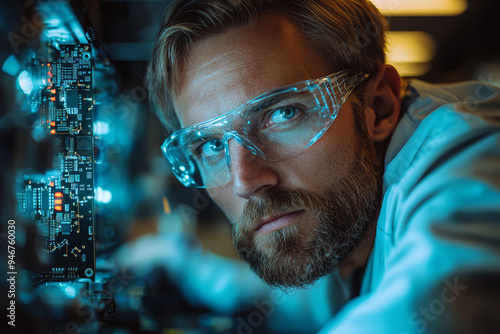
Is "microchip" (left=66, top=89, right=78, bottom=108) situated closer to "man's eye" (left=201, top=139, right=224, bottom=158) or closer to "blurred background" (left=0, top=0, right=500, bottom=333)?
"blurred background" (left=0, top=0, right=500, bottom=333)

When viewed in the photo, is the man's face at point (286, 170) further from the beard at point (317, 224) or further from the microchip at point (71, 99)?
the microchip at point (71, 99)

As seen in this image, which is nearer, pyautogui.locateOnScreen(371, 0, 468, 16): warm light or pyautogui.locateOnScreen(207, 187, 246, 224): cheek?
pyautogui.locateOnScreen(207, 187, 246, 224): cheek

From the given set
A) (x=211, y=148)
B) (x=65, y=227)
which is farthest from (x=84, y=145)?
(x=211, y=148)

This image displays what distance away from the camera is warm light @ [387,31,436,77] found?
1.18m

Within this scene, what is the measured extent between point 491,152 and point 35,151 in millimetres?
849

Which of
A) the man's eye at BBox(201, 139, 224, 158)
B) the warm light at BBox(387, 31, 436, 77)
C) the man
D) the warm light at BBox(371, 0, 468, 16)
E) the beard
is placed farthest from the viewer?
the warm light at BBox(387, 31, 436, 77)

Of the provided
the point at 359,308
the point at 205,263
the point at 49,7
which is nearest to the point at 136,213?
the point at 205,263

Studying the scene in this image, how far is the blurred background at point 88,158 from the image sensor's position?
69 cm

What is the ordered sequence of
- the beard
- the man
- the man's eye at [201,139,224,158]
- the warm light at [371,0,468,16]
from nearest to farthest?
the man, the beard, the man's eye at [201,139,224,158], the warm light at [371,0,468,16]

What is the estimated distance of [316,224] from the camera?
707 millimetres

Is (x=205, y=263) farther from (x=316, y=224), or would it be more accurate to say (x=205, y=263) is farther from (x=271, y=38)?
(x=271, y=38)

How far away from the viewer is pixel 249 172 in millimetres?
681

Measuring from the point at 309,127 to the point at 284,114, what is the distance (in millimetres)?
60

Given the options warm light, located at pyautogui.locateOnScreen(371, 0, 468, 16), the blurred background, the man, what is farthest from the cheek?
warm light, located at pyautogui.locateOnScreen(371, 0, 468, 16)
